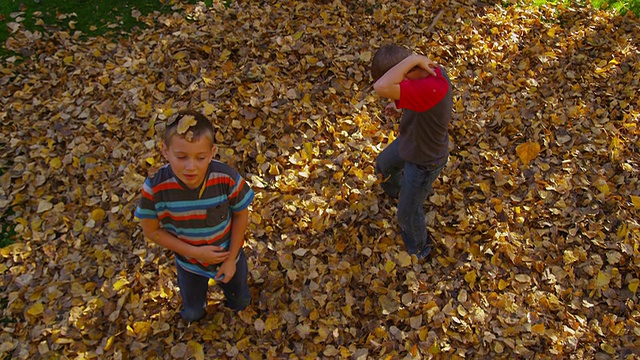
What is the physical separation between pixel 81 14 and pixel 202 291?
12.6ft

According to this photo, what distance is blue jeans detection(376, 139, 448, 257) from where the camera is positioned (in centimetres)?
329

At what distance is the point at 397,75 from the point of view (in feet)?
9.24

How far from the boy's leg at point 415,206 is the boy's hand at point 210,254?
1.35 metres

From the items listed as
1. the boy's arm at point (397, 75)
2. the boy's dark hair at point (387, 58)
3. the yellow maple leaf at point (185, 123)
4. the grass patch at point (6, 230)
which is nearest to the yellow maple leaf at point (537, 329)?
the boy's arm at point (397, 75)

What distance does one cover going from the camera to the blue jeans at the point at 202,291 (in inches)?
118

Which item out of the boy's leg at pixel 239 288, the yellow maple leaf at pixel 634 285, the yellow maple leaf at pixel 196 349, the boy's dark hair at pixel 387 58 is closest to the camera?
the boy's dark hair at pixel 387 58

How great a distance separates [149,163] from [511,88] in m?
3.54

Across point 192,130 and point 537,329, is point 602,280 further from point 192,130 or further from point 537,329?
point 192,130

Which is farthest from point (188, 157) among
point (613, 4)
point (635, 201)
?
point (613, 4)

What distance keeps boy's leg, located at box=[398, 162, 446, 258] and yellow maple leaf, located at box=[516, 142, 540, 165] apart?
1.28 metres

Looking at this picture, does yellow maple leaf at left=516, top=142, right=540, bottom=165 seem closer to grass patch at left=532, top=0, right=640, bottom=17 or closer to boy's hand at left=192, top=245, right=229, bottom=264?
grass patch at left=532, top=0, right=640, bottom=17

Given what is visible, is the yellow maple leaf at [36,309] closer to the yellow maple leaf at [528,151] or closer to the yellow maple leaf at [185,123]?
the yellow maple leaf at [185,123]

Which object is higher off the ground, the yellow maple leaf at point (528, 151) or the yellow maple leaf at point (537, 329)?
the yellow maple leaf at point (528, 151)

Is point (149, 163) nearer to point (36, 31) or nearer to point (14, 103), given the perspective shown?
point (14, 103)
